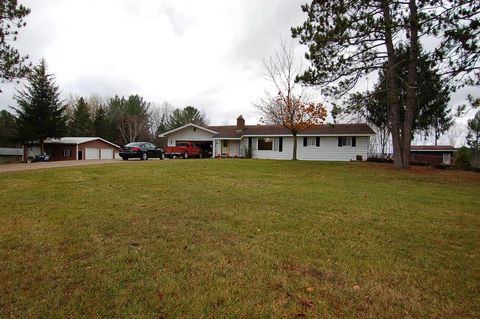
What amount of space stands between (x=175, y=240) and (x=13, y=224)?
3.15 meters

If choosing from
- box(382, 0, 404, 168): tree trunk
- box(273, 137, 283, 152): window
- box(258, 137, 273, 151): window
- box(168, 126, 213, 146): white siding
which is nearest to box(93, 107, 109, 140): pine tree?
box(168, 126, 213, 146): white siding

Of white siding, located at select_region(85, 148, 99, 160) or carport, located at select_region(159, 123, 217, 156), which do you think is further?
white siding, located at select_region(85, 148, 99, 160)

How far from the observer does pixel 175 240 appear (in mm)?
5012

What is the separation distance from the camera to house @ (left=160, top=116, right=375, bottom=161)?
95.0 ft

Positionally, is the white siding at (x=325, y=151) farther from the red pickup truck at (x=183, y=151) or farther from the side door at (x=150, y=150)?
the side door at (x=150, y=150)

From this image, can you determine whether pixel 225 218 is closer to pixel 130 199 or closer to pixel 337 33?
pixel 130 199

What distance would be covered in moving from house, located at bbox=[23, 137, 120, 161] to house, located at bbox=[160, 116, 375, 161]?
37.2 ft

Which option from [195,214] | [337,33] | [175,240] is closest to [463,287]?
[175,240]

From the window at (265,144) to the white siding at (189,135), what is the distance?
570 centimetres

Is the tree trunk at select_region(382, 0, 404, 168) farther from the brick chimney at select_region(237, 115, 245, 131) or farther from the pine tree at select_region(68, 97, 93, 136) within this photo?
the pine tree at select_region(68, 97, 93, 136)

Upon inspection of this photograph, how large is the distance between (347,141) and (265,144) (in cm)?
768

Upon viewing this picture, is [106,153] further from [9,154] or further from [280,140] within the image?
[9,154]

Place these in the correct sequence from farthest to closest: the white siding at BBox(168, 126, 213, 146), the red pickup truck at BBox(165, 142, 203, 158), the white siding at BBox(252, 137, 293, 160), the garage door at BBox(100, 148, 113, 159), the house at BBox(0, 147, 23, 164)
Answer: the house at BBox(0, 147, 23, 164)
the garage door at BBox(100, 148, 113, 159)
the white siding at BBox(168, 126, 213, 146)
the white siding at BBox(252, 137, 293, 160)
the red pickup truck at BBox(165, 142, 203, 158)

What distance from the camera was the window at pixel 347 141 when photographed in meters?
28.9
